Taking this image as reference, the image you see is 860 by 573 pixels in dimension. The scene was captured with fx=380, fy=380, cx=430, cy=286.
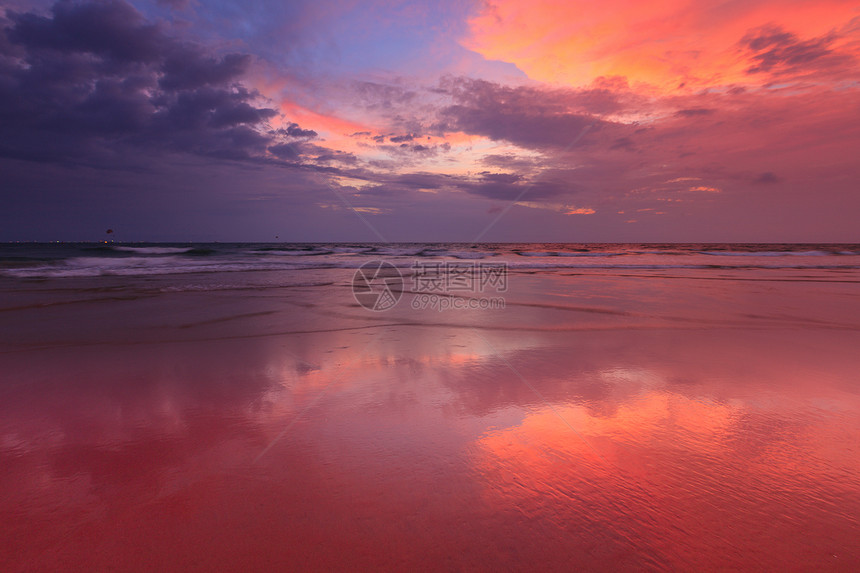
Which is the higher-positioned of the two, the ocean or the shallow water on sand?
the ocean

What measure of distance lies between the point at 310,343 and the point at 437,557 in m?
3.36

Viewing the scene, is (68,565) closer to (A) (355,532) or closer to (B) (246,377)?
(A) (355,532)

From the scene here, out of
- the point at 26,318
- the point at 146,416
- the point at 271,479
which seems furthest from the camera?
the point at 26,318

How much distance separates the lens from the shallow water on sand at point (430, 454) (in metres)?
1.40

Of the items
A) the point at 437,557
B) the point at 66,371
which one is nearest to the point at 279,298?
the point at 66,371

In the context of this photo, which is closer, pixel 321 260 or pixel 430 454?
pixel 430 454

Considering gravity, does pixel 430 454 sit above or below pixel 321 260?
below

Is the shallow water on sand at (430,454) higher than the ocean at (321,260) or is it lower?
lower

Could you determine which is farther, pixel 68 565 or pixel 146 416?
pixel 146 416

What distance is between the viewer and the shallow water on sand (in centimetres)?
140

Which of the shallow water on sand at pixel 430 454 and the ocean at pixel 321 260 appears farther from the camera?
the ocean at pixel 321 260

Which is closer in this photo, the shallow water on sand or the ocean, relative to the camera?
the shallow water on sand

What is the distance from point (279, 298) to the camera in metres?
8.26

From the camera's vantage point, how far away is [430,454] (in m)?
1.99
